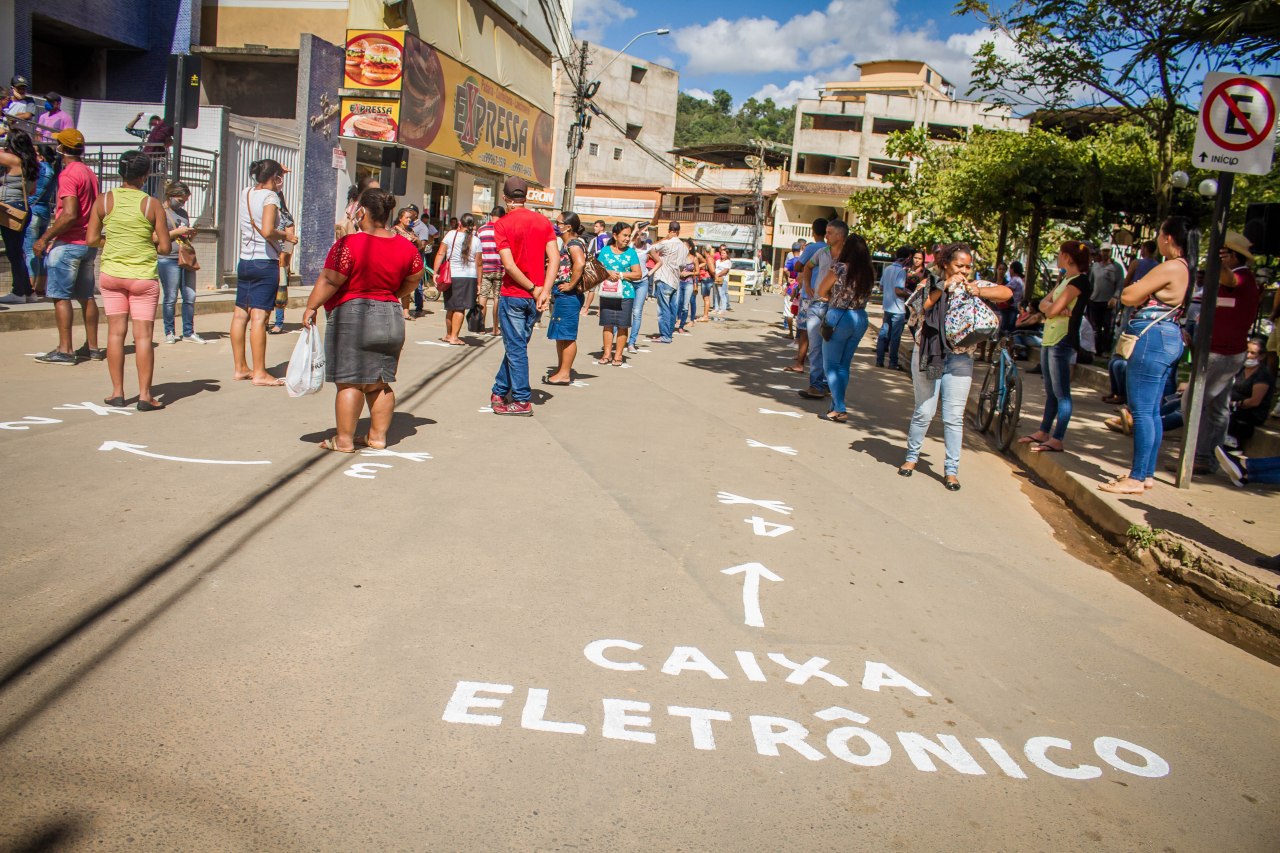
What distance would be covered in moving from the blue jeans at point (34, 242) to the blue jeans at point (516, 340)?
6.73 meters

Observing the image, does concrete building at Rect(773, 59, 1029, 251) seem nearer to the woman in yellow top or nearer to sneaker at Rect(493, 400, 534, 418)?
sneaker at Rect(493, 400, 534, 418)

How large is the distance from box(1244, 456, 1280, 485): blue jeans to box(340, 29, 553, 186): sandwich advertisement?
59.0ft

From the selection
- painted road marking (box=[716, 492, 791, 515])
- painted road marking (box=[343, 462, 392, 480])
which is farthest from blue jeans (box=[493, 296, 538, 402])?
painted road marking (box=[716, 492, 791, 515])

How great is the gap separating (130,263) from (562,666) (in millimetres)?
5423

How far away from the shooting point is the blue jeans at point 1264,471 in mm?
7641

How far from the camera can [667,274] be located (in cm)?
1688

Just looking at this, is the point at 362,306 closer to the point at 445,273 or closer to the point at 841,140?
the point at 445,273

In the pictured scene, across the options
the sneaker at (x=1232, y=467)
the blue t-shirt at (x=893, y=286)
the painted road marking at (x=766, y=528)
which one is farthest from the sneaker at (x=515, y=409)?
the blue t-shirt at (x=893, y=286)

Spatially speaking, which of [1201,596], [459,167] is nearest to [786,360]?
[1201,596]

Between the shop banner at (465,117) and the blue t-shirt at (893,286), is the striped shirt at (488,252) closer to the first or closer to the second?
the blue t-shirt at (893,286)

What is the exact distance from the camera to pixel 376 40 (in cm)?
2109

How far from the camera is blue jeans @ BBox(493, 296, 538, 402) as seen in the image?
854 centimetres

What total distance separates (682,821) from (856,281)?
7.79 metres

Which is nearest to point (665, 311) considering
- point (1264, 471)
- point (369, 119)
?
point (369, 119)
